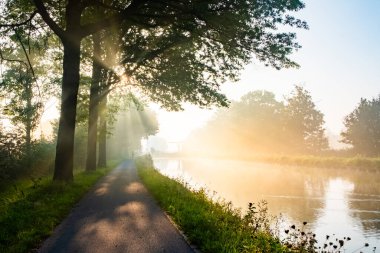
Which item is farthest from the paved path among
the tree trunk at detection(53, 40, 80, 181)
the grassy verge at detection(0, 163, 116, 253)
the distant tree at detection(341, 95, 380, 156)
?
the distant tree at detection(341, 95, 380, 156)

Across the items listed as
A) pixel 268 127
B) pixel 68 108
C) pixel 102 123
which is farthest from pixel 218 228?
pixel 268 127

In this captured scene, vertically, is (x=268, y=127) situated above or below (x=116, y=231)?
above

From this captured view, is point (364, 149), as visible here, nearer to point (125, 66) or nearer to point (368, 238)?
point (125, 66)

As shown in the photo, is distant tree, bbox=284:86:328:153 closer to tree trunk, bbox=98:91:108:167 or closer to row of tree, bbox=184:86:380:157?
row of tree, bbox=184:86:380:157

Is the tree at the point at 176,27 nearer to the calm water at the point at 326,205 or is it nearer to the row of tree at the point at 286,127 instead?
the calm water at the point at 326,205

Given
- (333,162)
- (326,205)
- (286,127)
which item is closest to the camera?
(326,205)

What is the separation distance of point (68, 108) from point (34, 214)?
742cm

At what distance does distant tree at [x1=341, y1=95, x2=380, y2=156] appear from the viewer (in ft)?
219

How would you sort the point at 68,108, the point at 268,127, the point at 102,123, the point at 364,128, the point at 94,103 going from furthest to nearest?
the point at 268,127
the point at 364,128
the point at 102,123
the point at 94,103
the point at 68,108

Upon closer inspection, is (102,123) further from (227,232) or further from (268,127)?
(268,127)

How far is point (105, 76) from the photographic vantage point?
2720cm

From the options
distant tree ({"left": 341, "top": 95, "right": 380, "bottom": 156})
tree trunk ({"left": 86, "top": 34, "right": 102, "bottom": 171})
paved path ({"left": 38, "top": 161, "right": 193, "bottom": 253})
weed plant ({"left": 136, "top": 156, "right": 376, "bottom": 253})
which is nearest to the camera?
weed plant ({"left": 136, "top": 156, "right": 376, "bottom": 253})

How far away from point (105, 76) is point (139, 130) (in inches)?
2096

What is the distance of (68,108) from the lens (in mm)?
17141
